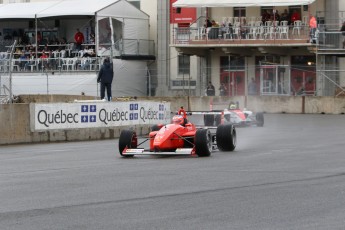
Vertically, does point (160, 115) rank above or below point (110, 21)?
below

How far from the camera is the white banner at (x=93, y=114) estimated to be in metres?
24.6

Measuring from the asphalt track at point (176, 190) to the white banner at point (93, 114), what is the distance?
345 centimetres

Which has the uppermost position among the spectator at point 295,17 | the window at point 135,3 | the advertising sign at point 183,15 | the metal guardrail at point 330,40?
the window at point 135,3

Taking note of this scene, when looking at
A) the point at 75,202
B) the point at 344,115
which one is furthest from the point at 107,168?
the point at 344,115

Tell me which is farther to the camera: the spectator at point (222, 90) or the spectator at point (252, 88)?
the spectator at point (222, 90)

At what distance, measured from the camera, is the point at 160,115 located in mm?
29703

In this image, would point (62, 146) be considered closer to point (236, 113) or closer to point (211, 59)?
point (236, 113)

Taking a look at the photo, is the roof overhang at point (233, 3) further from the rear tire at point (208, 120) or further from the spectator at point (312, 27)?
the rear tire at point (208, 120)

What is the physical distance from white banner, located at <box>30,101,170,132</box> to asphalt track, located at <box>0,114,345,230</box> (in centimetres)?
345

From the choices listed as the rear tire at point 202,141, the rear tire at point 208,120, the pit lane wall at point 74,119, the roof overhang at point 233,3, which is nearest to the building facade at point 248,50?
the roof overhang at point 233,3

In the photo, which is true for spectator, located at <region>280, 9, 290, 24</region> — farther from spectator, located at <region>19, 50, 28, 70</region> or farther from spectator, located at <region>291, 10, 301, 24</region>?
spectator, located at <region>19, 50, 28, 70</region>

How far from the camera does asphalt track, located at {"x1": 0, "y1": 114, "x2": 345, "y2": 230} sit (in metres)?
9.78

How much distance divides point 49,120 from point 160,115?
5730mm

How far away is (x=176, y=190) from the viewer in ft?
40.8
